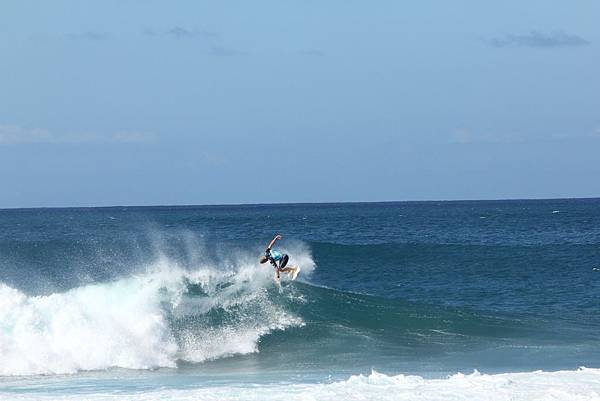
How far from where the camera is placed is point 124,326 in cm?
2162

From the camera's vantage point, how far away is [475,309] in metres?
27.4

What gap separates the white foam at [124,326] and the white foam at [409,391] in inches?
152

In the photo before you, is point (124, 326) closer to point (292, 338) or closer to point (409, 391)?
point (292, 338)

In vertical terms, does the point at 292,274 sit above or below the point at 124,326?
above

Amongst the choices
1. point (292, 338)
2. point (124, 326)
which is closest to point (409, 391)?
point (292, 338)

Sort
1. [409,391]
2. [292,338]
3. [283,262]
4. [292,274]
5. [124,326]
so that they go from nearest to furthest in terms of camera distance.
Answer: [409,391] → [124,326] → [292,338] → [283,262] → [292,274]

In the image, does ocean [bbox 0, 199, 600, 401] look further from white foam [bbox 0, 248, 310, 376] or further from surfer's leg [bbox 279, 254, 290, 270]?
surfer's leg [bbox 279, 254, 290, 270]

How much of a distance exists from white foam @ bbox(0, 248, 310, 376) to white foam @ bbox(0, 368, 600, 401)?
385 centimetres

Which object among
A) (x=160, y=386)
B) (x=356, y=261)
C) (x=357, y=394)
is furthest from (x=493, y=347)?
(x=356, y=261)

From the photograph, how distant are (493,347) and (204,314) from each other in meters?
7.66

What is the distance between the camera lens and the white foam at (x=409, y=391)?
1505 centimetres

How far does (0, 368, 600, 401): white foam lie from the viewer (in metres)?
15.1

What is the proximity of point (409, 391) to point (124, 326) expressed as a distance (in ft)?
29.1

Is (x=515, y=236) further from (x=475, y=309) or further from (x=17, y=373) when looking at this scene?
(x=17, y=373)
